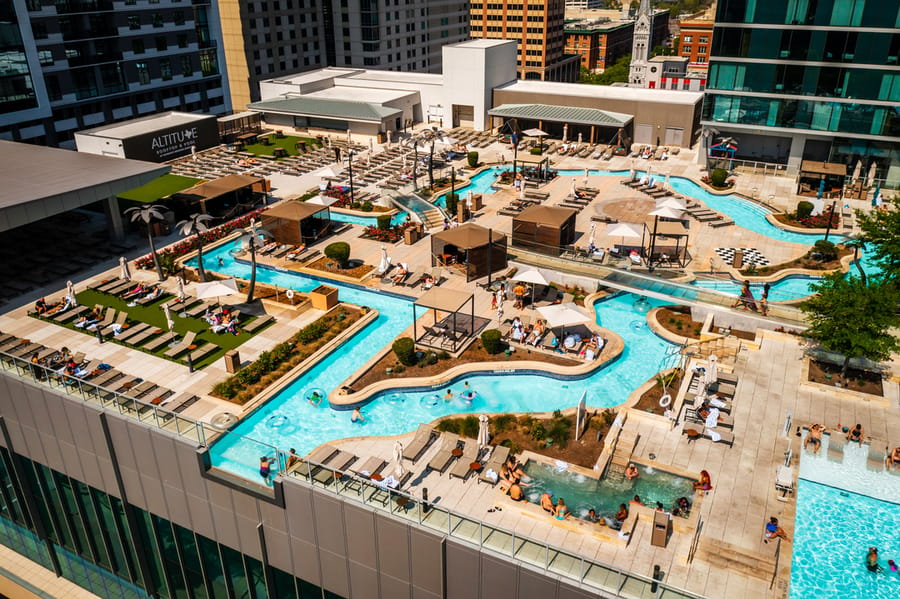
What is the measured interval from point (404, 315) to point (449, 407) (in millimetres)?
8740

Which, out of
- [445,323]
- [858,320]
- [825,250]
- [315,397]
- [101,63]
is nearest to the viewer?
[858,320]

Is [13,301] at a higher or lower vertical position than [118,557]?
higher

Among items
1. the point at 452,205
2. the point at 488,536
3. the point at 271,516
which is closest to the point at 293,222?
the point at 452,205

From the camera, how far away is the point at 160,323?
1356 inches

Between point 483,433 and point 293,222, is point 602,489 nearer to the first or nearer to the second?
point 483,433

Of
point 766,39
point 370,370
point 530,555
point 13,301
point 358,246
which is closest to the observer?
point 530,555

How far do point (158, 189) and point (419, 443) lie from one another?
3411 cm

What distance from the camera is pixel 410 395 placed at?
95.4 ft

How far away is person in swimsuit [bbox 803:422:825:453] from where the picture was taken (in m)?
24.3

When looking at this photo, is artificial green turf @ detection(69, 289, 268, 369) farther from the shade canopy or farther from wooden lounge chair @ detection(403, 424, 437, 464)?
the shade canopy

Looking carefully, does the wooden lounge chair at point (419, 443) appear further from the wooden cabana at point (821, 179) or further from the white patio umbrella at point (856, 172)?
the white patio umbrella at point (856, 172)

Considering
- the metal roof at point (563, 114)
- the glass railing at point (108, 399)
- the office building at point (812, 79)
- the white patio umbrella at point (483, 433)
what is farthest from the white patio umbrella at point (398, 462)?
the metal roof at point (563, 114)

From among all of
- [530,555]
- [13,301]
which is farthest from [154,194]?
[530,555]

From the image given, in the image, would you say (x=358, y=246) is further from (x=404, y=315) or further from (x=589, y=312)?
(x=589, y=312)
